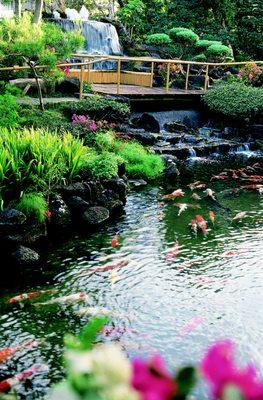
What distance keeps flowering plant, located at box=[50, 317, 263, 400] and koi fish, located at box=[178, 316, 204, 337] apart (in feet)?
18.7

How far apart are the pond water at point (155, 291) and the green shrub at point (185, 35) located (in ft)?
52.4

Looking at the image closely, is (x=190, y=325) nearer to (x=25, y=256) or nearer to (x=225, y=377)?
(x=25, y=256)

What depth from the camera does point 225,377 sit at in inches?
25.5

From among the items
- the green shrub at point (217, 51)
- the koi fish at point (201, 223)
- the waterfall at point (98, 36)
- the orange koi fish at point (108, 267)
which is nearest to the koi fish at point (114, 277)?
the orange koi fish at point (108, 267)

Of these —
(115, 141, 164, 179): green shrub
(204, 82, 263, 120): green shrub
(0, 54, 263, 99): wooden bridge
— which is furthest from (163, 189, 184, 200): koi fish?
(204, 82, 263, 120): green shrub

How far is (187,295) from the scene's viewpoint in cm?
736

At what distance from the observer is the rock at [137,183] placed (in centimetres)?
1357

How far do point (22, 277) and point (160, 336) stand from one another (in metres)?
2.77

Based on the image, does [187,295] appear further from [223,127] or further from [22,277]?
[223,127]

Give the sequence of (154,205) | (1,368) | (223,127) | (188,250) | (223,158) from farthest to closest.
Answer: (223,127) → (223,158) → (154,205) → (188,250) → (1,368)

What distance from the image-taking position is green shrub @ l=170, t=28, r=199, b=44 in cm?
2491

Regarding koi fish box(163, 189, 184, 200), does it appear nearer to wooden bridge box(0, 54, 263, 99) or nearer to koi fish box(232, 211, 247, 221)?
koi fish box(232, 211, 247, 221)

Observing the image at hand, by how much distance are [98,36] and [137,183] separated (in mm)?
15660

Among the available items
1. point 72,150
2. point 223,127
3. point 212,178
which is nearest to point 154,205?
point 72,150
